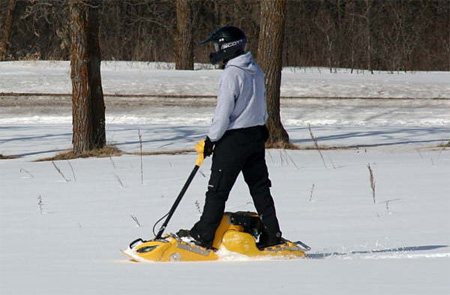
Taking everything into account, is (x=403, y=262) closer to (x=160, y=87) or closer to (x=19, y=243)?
(x=19, y=243)

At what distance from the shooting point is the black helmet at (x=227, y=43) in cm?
653

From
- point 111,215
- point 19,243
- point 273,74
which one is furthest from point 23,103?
point 19,243

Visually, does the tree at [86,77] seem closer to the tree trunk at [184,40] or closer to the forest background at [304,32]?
the tree trunk at [184,40]

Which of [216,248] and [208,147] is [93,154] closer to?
[216,248]

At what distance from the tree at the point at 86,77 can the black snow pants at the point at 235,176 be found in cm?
783

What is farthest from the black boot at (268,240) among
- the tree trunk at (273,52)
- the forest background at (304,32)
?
the forest background at (304,32)

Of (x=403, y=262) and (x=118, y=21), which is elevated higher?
(x=403, y=262)

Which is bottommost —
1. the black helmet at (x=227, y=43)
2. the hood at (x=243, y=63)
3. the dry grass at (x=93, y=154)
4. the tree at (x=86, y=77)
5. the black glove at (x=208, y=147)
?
the dry grass at (x=93, y=154)

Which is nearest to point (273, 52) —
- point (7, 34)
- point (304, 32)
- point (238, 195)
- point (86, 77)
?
point (86, 77)

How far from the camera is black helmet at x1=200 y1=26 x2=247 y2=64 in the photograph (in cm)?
653

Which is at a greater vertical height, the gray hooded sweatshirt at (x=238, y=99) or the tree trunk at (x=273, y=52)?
the gray hooded sweatshirt at (x=238, y=99)

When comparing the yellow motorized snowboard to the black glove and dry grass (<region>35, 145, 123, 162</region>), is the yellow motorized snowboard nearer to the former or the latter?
the black glove

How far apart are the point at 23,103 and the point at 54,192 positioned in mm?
11077

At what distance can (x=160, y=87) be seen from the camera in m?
22.8
